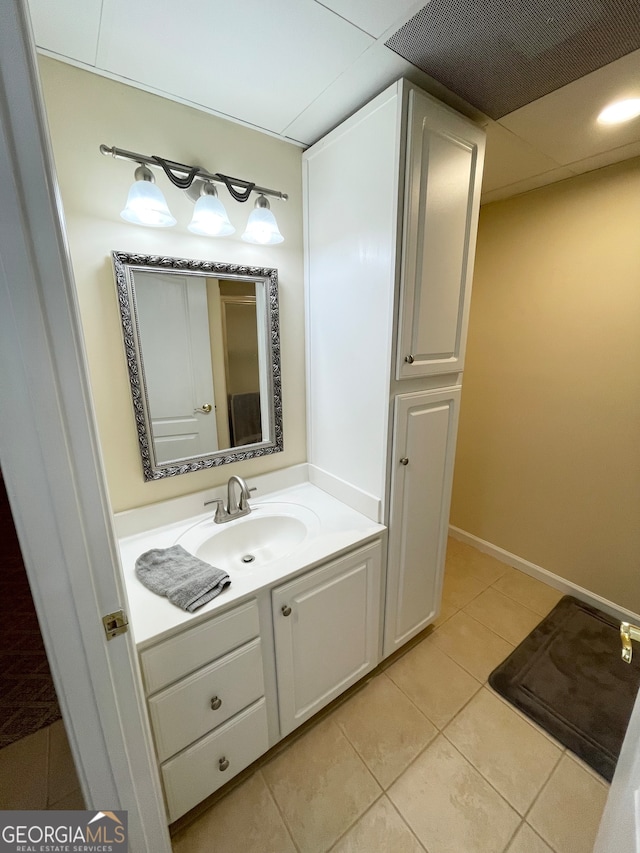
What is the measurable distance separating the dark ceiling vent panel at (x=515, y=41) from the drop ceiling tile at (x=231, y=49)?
0.59 ft

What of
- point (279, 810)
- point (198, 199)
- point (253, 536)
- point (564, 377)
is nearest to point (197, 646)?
point (253, 536)

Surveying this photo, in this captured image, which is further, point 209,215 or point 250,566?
point 250,566

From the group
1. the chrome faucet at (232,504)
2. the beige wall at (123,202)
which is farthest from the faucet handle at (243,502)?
the beige wall at (123,202)

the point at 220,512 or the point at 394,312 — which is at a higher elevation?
the point at 394,312

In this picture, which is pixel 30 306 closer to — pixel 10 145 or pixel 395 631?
pixel 10 145

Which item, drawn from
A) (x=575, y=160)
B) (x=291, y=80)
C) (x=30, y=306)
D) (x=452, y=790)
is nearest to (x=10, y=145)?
(x=30, y=306)

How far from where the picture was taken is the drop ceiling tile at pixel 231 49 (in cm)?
81

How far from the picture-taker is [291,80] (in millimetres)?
1036

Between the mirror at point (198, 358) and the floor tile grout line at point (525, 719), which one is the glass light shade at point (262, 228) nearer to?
the mirror at point (198, 358)

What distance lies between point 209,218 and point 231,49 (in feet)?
1.35

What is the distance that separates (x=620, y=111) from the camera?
1.19 metres

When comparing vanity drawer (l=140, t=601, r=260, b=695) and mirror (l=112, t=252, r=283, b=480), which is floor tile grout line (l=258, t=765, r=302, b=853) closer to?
vanity drawer (l=140, t=601, r=260, b=695)

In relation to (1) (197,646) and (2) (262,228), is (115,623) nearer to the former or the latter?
(1) (197,646)

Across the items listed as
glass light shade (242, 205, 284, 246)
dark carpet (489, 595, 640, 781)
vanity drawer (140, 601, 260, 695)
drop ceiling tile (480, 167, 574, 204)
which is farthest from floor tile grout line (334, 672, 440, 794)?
drop ceiling tile (480, 167, 574, 204)
